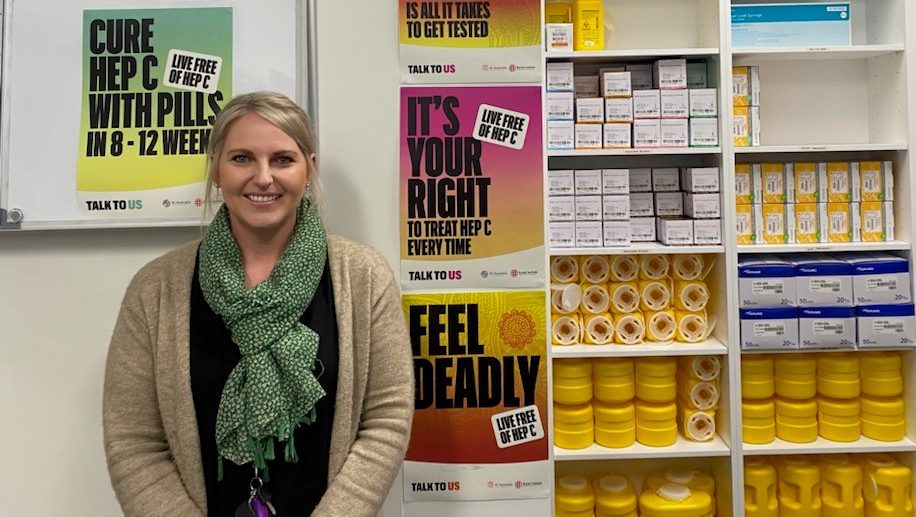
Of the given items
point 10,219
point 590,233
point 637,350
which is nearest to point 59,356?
point 10,219

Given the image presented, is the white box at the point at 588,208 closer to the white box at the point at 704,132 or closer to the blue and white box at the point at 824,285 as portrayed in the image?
the white box at the point at 704,132

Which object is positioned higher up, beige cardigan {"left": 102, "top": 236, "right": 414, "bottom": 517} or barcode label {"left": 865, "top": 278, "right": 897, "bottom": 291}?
barcode label {"left": 865, "top": 278, "right": 897, "bottom": 291}

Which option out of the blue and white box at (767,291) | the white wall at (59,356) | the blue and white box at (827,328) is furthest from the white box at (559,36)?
the white wall at (59,356)

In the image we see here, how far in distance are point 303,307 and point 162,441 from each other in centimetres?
47

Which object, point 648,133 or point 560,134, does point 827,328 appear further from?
point 560,134

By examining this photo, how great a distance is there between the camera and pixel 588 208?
7.68 feet

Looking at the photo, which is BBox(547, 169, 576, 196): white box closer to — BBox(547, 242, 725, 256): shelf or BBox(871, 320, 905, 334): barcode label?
BBox(547, 242, 725, 256): shelf

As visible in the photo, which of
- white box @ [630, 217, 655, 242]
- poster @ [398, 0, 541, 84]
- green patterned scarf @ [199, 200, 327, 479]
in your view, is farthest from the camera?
white box @ [630, 217, 655, 242]

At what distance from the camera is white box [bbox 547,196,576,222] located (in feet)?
7.66

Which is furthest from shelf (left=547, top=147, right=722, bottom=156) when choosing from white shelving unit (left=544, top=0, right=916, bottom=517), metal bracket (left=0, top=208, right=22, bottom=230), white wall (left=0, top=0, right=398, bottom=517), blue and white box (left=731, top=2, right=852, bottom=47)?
metal bracket (left=0, top=208, right=22, bottom=230)

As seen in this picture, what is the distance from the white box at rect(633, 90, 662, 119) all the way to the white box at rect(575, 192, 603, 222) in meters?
0.33

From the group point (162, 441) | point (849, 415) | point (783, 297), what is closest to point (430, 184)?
point (162, 441)

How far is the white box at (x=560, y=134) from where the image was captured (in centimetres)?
232

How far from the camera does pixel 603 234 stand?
2.35 m
